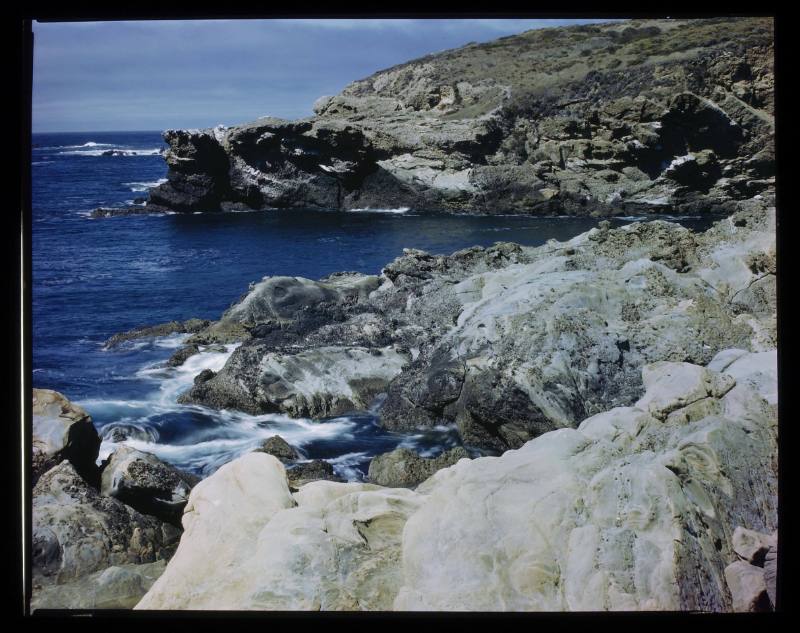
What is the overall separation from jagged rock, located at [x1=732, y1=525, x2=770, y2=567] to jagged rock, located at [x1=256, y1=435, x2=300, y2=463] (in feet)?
15.1

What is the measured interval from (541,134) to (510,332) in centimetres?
708

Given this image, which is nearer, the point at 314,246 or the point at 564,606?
the point at 564,606

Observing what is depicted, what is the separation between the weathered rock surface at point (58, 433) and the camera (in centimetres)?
725

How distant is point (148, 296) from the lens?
866 centimetres

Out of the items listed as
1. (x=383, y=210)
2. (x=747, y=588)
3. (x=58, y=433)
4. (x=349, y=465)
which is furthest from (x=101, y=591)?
(x=383, y=210)

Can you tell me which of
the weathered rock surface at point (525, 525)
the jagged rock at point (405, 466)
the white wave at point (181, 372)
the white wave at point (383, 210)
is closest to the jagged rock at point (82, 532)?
the weathered rock surface at point (525, 525)

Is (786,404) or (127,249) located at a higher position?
(127,249)

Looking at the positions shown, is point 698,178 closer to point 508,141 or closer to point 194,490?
point 508,141

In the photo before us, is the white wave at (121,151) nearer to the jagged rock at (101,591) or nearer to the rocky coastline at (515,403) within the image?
the rocky coastline at (515,403)

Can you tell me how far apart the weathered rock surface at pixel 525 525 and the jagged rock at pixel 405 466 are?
525mm

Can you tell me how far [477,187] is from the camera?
13180 millimetres

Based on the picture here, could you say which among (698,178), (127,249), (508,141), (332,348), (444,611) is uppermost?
(508,141)

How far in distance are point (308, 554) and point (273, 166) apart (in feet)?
40.1

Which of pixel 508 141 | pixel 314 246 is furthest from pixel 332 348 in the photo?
pixel 508 141
